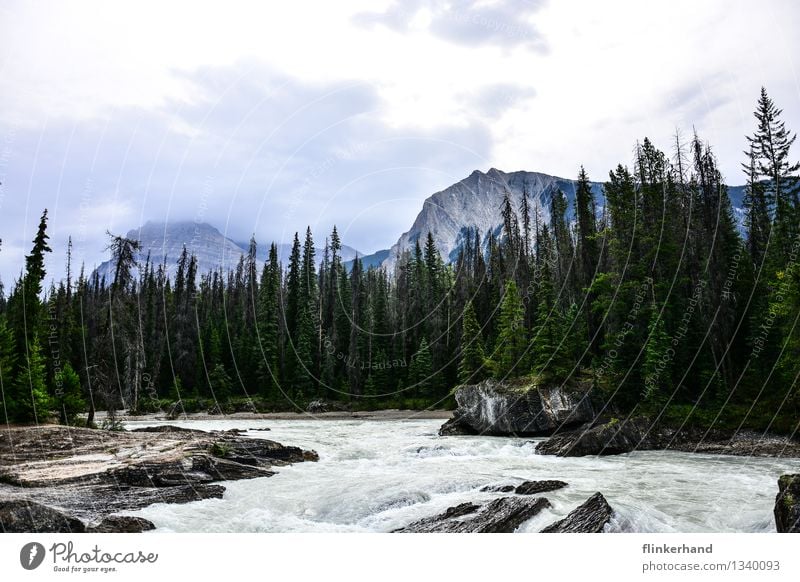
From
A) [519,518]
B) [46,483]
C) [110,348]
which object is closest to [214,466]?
[46,483]

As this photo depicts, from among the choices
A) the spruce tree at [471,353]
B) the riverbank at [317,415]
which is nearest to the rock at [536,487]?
the spruce tree at [471,353]

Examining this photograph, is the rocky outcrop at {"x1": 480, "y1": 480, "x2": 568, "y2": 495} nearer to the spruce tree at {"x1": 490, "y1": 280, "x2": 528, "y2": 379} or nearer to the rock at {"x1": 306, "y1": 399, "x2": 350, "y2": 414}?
the spruce tree at {"x1": 490, "y1": 280, "x2": 528, "y2": 379}

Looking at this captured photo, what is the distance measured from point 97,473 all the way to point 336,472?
21.9ft

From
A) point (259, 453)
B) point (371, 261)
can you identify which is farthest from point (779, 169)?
point (371, 261)

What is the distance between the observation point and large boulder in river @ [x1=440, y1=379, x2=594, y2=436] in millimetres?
26828

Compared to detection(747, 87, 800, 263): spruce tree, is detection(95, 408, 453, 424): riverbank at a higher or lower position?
lower

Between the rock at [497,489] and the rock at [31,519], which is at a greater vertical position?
the rock at [31,519]

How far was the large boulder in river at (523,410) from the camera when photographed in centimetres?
2683

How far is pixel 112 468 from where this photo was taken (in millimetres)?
13297

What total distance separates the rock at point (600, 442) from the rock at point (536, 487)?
829cm

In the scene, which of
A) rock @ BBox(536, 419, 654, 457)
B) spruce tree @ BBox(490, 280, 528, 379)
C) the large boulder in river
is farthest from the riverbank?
rock @ BBox(536, 419, 654, 457)

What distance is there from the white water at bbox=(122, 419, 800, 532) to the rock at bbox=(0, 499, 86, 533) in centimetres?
159

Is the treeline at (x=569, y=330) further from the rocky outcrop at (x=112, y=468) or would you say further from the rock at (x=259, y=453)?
the rock at (x=259, y=453)

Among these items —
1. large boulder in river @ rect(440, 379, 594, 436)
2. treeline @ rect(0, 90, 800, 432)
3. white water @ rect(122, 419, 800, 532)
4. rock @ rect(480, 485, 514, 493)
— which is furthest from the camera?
large boulder in river @ rect(440, 379, 594, 436)
